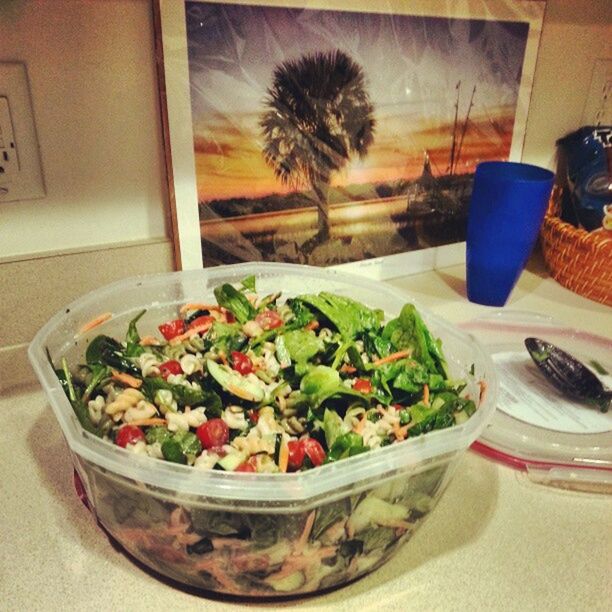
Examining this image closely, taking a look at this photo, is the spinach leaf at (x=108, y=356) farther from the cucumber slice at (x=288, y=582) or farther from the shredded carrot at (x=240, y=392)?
the cucumber slice at (x=288, y=582)

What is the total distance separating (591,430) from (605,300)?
0.41 m

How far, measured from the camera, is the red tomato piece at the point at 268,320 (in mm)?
645

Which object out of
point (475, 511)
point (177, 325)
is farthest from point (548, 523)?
point (177, 325)

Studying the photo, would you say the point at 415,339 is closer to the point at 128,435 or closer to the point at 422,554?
the point at 422,554

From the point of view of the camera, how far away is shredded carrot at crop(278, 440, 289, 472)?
0.47 meters

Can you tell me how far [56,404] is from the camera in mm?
460

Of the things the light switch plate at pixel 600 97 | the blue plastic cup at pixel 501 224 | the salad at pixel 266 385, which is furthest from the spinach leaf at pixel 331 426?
the light switch plate at pixel 600 97

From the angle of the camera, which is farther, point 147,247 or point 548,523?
point 147,247

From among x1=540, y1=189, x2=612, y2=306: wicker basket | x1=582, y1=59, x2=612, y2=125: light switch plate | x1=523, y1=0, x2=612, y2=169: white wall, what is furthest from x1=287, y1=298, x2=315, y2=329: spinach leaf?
x1=582, y1=59, x2=612, y2=125: light switch plate

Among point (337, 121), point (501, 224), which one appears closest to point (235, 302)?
point (337, 121)

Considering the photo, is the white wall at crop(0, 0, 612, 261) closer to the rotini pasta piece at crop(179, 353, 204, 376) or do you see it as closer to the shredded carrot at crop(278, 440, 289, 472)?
the rotini pasta piece at crop(179, 353, 204, 376)

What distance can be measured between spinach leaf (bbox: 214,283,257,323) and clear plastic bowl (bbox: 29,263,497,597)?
0.69 ft

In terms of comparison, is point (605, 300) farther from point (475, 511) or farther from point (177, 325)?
point (177, 325)

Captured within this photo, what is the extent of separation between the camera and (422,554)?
527 mm
